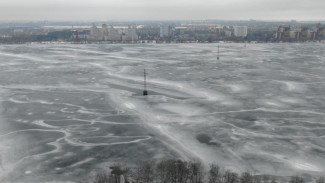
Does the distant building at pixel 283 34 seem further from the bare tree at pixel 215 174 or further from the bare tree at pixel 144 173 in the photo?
the bare tree at pixel 144 173

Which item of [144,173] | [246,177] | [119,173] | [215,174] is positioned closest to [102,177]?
[119,173]

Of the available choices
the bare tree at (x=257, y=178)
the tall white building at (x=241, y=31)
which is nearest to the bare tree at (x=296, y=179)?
the bare tree at (x=257, y=178)

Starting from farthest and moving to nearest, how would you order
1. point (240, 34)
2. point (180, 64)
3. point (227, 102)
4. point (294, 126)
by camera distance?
point (240, 34)
point (180, 64)
point (227, 102)
point (294, 126)

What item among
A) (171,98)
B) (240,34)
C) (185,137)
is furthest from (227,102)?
(240,34)

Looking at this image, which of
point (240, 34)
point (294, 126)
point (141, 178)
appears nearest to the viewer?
point (141, 178)

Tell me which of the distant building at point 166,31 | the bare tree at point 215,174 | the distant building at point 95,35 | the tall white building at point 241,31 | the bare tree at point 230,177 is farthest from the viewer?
the distant building at point 166,31

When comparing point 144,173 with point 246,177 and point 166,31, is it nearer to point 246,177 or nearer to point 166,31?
point 246,177

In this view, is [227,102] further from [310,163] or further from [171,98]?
[310,163]
